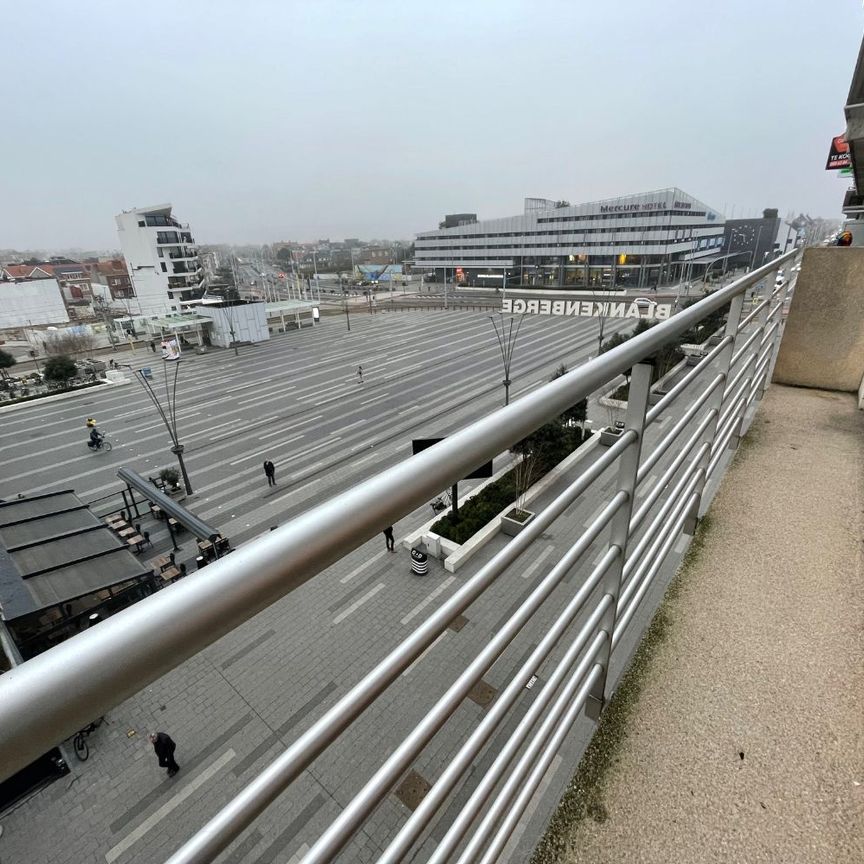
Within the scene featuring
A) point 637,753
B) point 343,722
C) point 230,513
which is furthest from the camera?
point 230,513

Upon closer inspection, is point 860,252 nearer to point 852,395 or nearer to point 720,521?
point 852,395

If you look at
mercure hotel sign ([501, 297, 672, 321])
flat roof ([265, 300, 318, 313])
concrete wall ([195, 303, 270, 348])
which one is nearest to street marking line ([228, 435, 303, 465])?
concrete wall ([195, 303, 270, 348])

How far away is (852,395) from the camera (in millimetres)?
4281

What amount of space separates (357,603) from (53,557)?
5.24 metres

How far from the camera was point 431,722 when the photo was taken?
0.84 metres

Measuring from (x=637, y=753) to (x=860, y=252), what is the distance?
4.16 meters

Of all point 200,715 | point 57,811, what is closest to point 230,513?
point 200,715

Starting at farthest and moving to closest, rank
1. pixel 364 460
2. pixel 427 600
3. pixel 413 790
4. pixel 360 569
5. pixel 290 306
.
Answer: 1. pixel 290 306
2. pixel 364 460
3. pixel 360 569
4. pixel 427 600
5. pixel 413 790

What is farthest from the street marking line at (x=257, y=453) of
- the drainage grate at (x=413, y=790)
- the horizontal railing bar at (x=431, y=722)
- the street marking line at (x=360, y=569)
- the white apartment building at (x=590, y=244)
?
the white apartment building at (x=590, y=244)

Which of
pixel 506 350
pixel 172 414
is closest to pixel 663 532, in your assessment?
pixel 172 414

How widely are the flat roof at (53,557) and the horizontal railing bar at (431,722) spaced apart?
8479mm

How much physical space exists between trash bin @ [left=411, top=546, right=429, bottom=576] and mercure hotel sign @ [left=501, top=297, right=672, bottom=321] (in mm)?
25502

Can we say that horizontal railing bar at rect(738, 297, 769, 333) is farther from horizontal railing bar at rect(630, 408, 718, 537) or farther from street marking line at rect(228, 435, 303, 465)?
street marking line at rect(228, 435, 303, 465)

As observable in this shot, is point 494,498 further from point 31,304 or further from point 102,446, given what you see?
point 31,304
